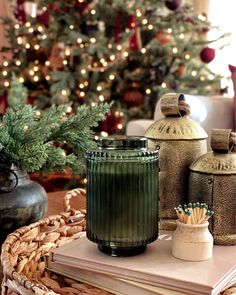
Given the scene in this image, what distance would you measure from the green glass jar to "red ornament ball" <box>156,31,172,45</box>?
94.4 inches

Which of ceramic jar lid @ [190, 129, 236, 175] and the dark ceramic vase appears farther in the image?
the dark ceramic vase

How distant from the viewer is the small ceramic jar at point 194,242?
63 centimetres

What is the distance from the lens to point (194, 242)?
62 cm

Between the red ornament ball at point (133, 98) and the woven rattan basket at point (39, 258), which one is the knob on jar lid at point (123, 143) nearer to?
the woven rattan basket at point (39, 258)

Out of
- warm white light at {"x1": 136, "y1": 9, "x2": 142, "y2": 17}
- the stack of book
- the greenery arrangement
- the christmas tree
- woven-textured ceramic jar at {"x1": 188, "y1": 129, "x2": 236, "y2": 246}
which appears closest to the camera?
the stack of book

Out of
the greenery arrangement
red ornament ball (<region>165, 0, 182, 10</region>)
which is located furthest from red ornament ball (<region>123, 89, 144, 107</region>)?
the greenery arrangement

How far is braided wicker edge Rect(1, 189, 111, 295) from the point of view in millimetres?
585

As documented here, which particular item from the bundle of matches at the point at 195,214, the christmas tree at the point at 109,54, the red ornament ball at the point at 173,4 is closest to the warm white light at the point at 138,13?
the christmas tree at the point at 109,54

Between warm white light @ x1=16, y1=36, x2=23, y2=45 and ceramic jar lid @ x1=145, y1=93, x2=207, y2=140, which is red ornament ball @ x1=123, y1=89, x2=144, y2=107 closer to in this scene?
warm white light @ x1=16, y1=36, x2=23, y2=45

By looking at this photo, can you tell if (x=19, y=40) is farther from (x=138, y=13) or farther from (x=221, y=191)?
(x=221, y=191)

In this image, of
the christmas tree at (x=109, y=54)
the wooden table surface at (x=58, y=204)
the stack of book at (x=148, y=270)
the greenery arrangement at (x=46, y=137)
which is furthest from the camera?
the christmas tree at (x=109, y=54)

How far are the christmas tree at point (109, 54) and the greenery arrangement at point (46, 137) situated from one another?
1919 millimetres

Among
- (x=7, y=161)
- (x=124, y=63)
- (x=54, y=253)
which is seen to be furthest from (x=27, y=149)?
(x=124, y=63)

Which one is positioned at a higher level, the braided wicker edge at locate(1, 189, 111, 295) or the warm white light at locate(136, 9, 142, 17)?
the warm white light at locate(136, 9, 142, 17)
